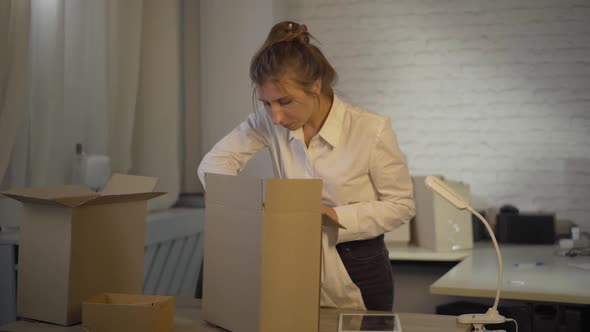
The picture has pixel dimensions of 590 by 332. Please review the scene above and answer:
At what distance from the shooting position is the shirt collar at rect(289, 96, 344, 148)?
6.66 feet

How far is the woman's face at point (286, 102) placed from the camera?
74.9 inches

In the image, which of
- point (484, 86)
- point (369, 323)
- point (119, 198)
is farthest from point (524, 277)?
point (119, 198)

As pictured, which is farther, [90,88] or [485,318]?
[90,88]

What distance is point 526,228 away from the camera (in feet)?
12.7

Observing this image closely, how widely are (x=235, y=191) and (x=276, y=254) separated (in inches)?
6.7

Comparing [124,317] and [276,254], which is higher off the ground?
[276,254]

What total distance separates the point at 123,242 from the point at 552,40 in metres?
3.12

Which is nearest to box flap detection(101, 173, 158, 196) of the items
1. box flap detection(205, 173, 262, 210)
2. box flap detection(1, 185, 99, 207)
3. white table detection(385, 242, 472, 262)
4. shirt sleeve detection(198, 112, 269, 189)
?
box flap detection(1, 185, 99, 207)

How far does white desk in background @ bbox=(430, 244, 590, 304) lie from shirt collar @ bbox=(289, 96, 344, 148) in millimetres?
790

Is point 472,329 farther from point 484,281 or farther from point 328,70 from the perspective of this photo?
point 484,281

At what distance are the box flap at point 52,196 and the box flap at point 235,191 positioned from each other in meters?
0.28

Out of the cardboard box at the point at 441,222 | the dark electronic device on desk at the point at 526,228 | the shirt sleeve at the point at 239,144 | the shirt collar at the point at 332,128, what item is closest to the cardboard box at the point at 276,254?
the shirt collar at the point at 332,128

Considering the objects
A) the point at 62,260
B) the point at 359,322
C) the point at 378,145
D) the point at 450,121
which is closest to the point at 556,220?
the point at 450,121

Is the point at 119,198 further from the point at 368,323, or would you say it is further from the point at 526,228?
the point at 526,228
